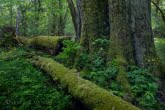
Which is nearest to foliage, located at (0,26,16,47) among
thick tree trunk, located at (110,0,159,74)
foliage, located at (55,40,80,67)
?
foliage, located at (55,40,80,67)

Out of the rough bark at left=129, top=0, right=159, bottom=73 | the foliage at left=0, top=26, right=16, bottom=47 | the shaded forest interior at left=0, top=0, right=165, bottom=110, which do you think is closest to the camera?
the shaded forest interior at left=0, top=0, right=165, bottom=110

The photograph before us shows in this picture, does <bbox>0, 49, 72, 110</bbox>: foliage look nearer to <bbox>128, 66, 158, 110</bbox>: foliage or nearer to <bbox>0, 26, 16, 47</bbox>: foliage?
<bbox>128, 66, 158, 110</bbox>: foliage

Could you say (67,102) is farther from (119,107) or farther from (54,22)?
(54,22)

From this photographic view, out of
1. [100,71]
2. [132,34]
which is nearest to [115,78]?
[100,71]

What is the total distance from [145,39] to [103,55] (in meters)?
1.42

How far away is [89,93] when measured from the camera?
527 cm

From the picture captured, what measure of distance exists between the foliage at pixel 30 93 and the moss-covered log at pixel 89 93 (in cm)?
27

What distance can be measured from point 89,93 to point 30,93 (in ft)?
5.89

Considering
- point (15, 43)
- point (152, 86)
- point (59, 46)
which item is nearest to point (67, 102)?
point (152, 86)

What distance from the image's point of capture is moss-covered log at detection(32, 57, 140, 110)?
15.1 ft

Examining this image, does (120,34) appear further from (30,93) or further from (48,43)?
(48,43)

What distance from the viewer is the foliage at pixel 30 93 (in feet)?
19.4

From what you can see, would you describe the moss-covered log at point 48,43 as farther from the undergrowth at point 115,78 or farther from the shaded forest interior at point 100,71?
the undergrowth at point 115,78

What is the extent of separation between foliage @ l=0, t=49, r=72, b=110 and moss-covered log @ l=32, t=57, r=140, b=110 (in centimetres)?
27
